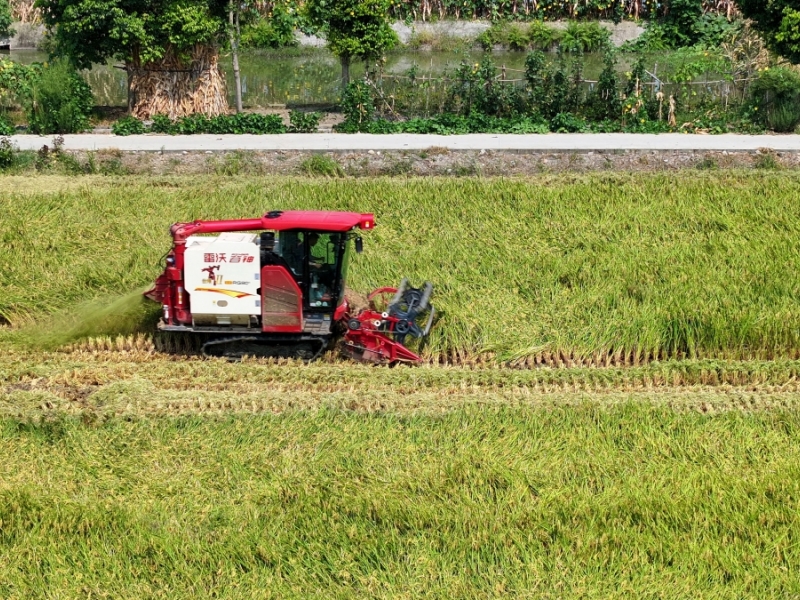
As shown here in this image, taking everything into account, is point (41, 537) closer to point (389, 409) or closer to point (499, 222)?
point (389, 409)

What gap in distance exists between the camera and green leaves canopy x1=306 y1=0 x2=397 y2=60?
23844 mm

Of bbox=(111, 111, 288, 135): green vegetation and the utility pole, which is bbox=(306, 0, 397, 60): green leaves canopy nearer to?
the utility pole

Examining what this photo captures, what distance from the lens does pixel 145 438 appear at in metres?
10.5

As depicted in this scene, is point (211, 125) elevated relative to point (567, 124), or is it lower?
elevated

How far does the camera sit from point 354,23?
24.0 m

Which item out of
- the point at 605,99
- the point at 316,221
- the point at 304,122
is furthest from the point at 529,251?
the point at 605,99

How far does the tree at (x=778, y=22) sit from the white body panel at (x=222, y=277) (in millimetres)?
14296

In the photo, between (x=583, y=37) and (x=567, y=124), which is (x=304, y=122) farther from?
(x=583, y=37)

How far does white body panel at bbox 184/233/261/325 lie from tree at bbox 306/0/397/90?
12503mm

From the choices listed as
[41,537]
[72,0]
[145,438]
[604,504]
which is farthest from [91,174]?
[604,504]

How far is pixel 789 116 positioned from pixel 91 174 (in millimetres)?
14655

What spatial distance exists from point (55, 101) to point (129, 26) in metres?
2.28

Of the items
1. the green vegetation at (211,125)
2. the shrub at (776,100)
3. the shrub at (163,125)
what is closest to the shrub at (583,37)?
the shrub at (776,100)

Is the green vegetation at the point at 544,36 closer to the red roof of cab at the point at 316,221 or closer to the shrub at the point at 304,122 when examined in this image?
the shrub at the point at 304,122
